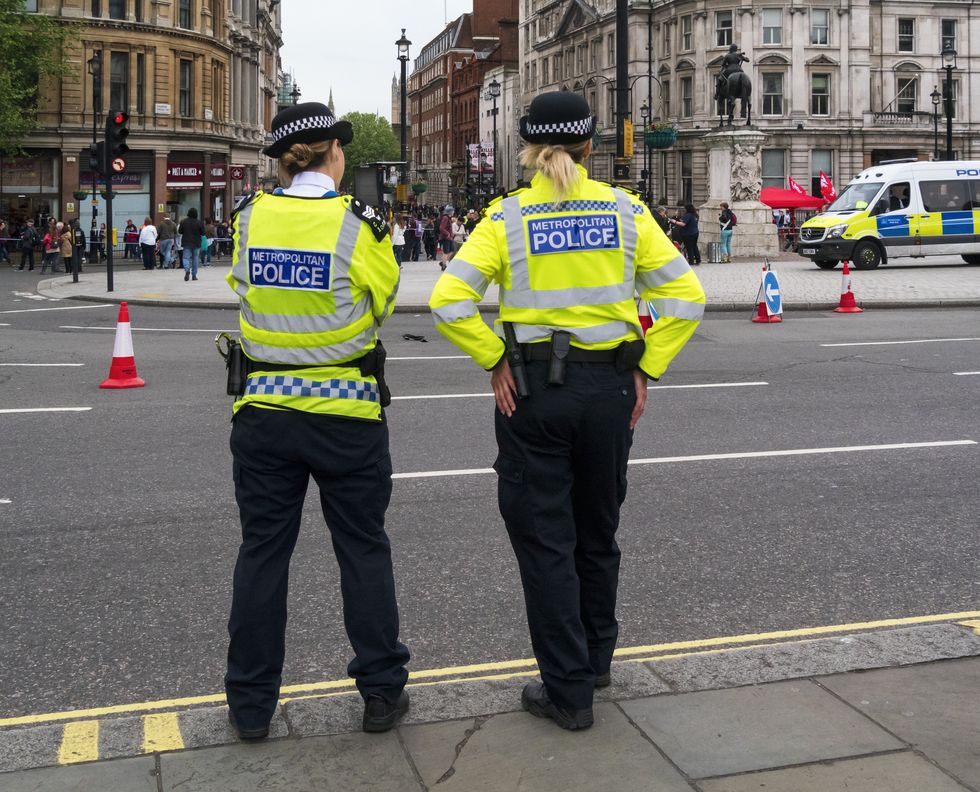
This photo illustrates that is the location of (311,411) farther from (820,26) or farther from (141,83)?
(820,26)

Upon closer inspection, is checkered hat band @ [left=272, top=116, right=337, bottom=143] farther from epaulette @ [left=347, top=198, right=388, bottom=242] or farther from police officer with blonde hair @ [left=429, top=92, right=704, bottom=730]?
police officer with blonde hair @ [left=429, top=92, right=704, bottom=730]

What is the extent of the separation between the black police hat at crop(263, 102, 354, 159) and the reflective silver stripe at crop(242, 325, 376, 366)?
62cm

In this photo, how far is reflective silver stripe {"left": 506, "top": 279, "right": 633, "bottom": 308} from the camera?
3906 mm

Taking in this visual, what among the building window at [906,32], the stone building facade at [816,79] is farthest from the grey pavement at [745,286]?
the building window at [906,32]

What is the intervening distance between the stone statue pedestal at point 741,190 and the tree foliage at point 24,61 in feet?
77.4

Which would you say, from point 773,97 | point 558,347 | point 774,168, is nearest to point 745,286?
point 558,347

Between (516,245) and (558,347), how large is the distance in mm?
343

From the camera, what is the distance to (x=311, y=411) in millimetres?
3830

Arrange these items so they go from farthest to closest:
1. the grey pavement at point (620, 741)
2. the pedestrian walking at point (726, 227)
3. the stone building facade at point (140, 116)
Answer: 1. the stone building facade at point (140, 116)
2. the pedestrian walking at point (726, 227)
3. the grey pavement at point (620, 741)

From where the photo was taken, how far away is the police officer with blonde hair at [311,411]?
3.84 m

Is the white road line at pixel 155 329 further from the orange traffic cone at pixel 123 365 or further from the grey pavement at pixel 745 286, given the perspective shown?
the orange traffic cone at pixel 123 365

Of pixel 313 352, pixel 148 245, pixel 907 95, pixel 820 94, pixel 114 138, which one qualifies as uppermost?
pixel 907 95

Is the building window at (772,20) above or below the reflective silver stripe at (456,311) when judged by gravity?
above

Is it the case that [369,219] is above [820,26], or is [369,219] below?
below
